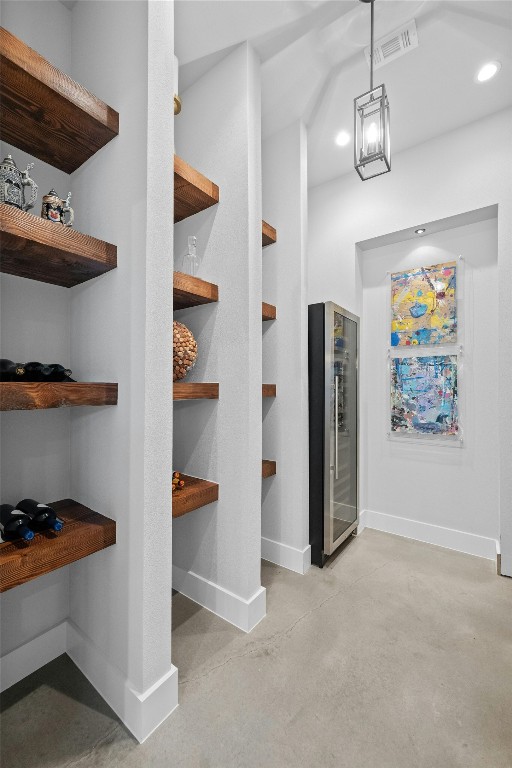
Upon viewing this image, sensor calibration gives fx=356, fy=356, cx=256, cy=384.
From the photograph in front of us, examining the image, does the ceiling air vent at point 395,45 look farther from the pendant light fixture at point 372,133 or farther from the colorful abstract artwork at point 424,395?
the colorful abstract artwork at point 424,395

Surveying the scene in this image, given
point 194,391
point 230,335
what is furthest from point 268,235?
point 194,391

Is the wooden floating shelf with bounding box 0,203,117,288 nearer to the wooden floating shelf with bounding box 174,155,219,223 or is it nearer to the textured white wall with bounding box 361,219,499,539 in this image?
the wooden floating shelf with bounding box 174,155,219,223

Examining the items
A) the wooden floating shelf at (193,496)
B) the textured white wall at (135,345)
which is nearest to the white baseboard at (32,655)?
the textured white wall at (135,345)

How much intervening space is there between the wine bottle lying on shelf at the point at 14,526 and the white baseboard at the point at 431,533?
8.37 feet

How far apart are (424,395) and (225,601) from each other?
207 cm

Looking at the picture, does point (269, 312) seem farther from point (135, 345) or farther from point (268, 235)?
point (135, 345)

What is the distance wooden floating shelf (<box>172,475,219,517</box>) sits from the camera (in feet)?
5.61

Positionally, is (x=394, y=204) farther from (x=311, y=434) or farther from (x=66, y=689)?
(x=66, y=689)

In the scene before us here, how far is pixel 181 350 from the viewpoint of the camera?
1.80 metres

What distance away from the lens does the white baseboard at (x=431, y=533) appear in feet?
8.46

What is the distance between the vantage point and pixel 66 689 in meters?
1.43

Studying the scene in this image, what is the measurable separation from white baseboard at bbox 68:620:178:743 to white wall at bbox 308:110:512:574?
85.7 inches

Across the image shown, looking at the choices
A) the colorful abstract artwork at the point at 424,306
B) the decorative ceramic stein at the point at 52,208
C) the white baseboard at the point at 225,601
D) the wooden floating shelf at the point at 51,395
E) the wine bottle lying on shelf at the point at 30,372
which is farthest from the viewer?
the colorful abstract artwork at the point at 424,306

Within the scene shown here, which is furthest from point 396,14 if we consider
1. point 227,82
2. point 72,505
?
point 72,505
